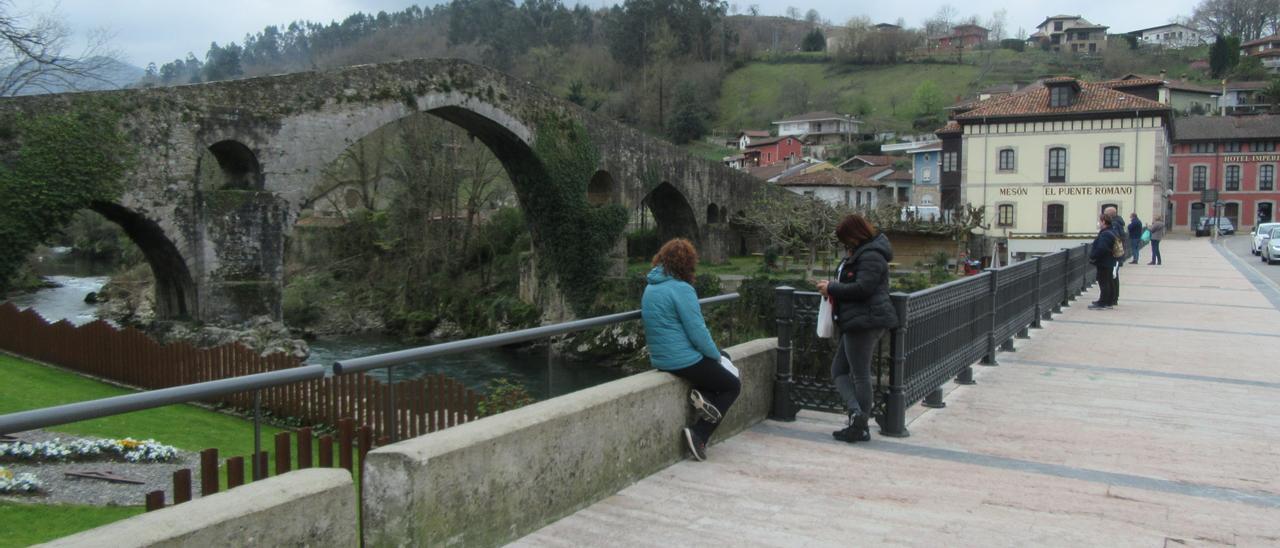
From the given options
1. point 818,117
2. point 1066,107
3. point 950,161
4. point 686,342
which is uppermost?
point 818,117

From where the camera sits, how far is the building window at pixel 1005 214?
149ft

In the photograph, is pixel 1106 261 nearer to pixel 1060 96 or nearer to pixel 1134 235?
pixel 1134 235

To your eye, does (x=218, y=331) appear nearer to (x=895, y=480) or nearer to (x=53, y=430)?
(x=53, y=430)

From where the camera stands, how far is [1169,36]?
4828 inches

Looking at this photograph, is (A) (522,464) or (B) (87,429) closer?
(A) (522,464)

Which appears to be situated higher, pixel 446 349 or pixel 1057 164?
pixel 1057 164

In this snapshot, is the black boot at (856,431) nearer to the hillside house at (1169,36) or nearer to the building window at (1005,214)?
the building window at (1005,214)

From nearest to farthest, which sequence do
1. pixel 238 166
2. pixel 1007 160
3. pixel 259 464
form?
pixel 259 464
pixel 238 166
pixel 1007 160

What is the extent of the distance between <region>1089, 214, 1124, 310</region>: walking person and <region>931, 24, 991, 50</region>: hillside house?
108 m

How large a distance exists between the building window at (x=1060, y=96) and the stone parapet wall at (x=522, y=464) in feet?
142

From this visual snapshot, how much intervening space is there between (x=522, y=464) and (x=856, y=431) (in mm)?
2702

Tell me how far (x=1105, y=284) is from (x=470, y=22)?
83.0m

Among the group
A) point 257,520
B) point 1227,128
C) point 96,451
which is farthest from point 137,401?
point 1227,128

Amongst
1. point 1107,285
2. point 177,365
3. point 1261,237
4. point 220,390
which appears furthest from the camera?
point 1261,237
